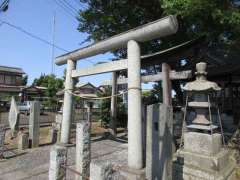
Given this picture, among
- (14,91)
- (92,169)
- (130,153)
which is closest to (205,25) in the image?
(130,153)

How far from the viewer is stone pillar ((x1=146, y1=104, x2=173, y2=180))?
A: 4.37m

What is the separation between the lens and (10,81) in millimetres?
40188

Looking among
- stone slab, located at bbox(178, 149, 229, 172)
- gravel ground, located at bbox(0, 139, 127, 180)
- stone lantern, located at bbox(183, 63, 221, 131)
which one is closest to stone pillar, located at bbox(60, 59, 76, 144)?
gravel ground, located at bbox(0, 139, 127, 180)

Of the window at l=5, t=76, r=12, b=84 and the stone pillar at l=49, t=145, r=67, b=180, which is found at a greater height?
the window at l=5, t=76, r=12, b=84

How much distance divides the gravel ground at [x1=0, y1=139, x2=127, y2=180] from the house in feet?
109

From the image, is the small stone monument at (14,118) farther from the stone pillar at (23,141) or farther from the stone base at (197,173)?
the stone base at (197,173)

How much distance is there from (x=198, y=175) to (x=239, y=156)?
6.99 ft

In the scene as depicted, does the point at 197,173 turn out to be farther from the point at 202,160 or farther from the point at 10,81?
the point at 10,81

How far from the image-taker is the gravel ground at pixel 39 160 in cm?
549

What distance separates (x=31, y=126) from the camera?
327 inches

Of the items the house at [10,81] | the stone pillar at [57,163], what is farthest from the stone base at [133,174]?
the house at [10,81]

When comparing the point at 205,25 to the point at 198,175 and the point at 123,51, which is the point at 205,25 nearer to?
the point at 198,175

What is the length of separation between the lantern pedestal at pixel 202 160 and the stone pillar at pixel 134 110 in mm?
1421

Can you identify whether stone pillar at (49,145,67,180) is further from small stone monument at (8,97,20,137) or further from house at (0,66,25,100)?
house at (0,66,25,100)
